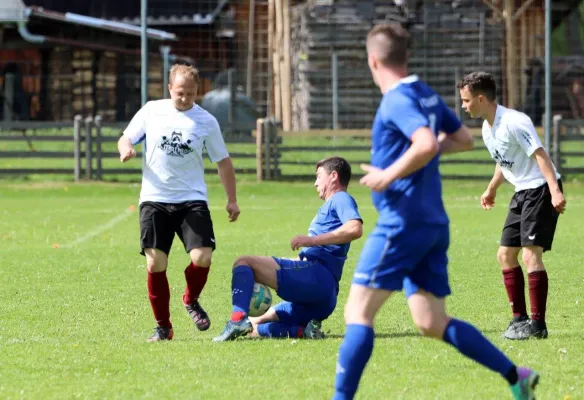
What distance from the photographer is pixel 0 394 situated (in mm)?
6348

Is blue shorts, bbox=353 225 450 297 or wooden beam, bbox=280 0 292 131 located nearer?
blue shorts, bbox=353 225 450 297

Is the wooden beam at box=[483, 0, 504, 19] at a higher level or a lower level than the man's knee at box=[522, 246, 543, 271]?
higher

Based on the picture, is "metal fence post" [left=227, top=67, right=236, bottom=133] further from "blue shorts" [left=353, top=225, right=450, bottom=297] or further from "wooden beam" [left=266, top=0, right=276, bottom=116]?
"blue shorts" [left=353, top=225, right=450, bottom=297]

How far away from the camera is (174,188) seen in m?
8.15

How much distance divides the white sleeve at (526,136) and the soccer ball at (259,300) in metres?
1.85

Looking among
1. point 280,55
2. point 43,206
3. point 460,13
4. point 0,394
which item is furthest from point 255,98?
point 0,394

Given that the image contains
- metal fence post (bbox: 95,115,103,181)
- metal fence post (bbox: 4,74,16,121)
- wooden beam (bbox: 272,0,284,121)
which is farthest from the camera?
metal fence post (bbox: 4,74,16,121)

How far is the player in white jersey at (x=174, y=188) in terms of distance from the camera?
8.08 m

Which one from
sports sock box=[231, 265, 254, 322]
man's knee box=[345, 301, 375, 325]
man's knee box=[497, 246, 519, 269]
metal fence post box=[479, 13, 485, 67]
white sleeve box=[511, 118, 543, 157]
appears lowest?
sports sock box=[231, 265, 254, 322]

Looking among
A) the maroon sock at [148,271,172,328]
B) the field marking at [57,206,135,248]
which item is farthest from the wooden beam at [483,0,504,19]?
the maroon sock at [148,271,172,328]

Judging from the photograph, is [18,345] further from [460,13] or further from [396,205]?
[460,13]

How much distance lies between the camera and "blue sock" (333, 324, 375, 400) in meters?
5.53

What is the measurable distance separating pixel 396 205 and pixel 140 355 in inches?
96.5

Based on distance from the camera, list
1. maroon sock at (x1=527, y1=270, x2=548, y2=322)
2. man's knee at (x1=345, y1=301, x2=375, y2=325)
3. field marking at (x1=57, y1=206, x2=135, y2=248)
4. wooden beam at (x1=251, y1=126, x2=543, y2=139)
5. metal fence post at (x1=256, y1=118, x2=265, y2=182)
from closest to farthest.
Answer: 1. man's knee at (x1=345, y1=301, x2=375, y2=325)
2. maroon sock at (x1=527, y1=270, x2=548, y2=322)
3. field marking at (x1=57, y1=206, x2=135, y2=248)
4. metal fence post at (x1=256, y1=118, x2=265, y2=182)
5. wooden beam at (x1=251, y1=126, x2=543, y2=139)
